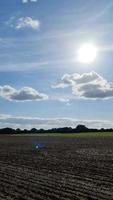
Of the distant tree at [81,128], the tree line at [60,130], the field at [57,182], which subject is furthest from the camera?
the distant tree at [81,128]

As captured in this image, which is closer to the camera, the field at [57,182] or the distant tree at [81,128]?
the field at [57,182]

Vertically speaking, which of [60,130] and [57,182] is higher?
[60,130]

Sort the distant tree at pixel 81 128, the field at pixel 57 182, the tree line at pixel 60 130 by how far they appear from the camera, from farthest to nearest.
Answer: the distant tree at pixel 81 128 → the tree line at pixel 60 130 → the field at pixel 57 182

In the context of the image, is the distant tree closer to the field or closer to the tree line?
the tree line

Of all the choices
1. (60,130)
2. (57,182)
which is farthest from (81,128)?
(57,182)

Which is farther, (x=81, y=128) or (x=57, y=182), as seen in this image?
(x=81, y=128)

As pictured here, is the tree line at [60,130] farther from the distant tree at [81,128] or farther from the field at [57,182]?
the field at [57,182]

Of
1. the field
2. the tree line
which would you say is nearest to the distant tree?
the tree line

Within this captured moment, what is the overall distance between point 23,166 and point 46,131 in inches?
5276

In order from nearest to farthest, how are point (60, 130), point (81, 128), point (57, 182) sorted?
point (57, 182) < point (60, 130) < point (81, 128)

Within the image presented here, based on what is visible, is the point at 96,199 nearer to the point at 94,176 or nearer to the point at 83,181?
the point at 83,181

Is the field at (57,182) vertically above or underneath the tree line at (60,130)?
underneath

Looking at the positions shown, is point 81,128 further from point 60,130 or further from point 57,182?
point 57,182

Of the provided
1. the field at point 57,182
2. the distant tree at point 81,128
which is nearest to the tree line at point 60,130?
the distant tree at point 81,128
